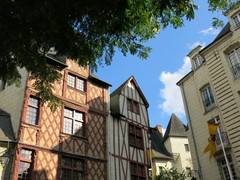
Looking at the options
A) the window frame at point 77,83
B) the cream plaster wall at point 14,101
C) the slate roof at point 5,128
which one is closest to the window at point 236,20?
the window frame at point 77,83

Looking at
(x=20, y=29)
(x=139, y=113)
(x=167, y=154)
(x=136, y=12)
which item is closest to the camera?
(x=20, y=29)

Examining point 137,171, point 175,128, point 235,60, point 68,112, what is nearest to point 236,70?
point 235,60

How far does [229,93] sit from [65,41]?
9.82 meters

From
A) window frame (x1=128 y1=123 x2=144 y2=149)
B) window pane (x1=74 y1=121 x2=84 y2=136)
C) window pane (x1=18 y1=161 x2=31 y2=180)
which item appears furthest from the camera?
window frame (x1=128 y1=123 x2=144 y2=149)

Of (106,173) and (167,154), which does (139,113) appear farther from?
(167,154)

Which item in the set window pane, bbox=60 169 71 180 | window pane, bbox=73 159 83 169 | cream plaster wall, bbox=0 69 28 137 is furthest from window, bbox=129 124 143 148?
cream plaster wall, bbox=0 69 28 137

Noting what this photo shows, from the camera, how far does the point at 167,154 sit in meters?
24.1

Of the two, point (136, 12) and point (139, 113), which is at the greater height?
point (139, 113)

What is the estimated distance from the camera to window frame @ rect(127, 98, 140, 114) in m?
16.5

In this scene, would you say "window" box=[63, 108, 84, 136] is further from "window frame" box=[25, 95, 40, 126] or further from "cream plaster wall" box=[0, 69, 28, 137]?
"cream plaster wall" box=[0, 69, 28, 137]

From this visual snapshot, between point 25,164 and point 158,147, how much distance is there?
52.6 ft

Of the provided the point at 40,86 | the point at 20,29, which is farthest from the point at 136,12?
the point at 40,86

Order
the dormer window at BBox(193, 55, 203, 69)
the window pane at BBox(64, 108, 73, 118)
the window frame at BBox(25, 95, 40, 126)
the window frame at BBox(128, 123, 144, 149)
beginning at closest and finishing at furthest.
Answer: the window frame at BBox(25, 95, 40, 126) → the window pane at BBox(64, 108, 73, 118) → the window frame at BBox(128, 123, 144, 149) → the dormer window at BBox(193, 55, 203, 69)

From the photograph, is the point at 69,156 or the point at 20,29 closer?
the point at 20,29
